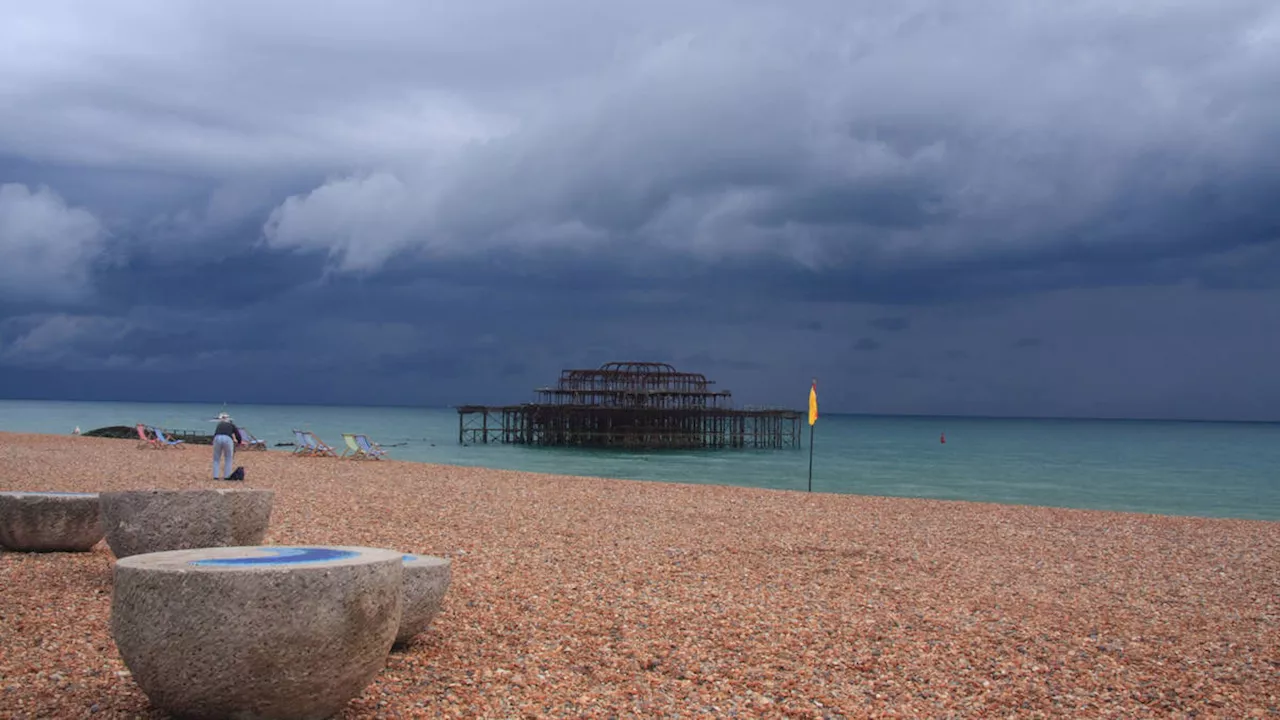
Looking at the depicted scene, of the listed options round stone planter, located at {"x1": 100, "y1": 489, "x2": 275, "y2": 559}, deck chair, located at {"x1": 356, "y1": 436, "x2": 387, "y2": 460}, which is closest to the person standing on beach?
deck chair, located at {"x1": 356, "y1": 436, "x2": 387, "y2": 460}

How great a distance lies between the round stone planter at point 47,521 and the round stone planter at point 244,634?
14.5ft

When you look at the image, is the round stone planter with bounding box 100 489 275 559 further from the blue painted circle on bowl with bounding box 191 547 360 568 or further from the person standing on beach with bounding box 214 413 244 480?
the person standing on beach with bounding box 214 413 244 480

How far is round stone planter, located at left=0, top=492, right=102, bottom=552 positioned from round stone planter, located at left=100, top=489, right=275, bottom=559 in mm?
1516

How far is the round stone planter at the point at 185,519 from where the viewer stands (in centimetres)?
624

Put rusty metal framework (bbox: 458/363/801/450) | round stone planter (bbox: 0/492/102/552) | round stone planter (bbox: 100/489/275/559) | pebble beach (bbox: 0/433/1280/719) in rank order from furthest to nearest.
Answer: rusty metal framework (bbox: 458/363/801/450), round stone planter (bbox: 0/492/102/552), round stone planter (bbox: 100/489/275/559), pebble beach (bbox: 0/433/1280/719)

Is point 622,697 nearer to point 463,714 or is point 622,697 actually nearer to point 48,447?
point 463,714

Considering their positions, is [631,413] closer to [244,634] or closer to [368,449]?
[368,449]

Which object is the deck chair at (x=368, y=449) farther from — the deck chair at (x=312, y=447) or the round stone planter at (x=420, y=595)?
the round stone planter at (x=420, y=595)

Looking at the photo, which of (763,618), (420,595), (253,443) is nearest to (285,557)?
(420,595)

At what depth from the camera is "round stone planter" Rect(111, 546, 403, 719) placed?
3.72 m

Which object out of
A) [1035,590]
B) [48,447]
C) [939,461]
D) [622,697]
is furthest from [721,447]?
[622,697]

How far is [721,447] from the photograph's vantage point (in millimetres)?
61500

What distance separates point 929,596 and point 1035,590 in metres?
1.25

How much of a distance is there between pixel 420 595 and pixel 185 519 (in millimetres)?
1998
